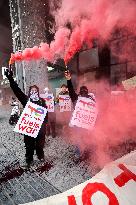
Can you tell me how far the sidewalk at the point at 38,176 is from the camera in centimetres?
508

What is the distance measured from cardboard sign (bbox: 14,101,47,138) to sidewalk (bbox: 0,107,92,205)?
867mm

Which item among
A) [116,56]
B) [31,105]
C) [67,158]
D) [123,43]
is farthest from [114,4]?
[67,158]

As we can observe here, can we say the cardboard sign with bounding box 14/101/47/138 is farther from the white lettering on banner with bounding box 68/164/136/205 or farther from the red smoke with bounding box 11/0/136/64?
the white lettering on banner with bounding box 68/164/136/205

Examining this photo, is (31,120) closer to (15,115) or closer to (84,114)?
(84,114)

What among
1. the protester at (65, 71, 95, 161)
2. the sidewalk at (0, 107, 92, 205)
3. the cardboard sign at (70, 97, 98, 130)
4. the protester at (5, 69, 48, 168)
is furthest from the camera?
the cardboard sign at (70, 97, 98, 130)

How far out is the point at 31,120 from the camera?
6.69 metres

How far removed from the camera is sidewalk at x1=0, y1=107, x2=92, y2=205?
5078 millimetres

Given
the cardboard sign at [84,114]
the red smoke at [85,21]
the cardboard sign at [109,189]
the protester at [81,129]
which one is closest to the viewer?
the cardboard sign at [109,189]

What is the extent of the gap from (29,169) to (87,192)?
10.8 feet

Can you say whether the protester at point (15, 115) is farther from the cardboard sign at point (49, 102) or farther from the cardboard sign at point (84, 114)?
the cardboard sign at point (84, 114)

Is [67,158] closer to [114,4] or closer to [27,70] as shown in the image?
[114,4]

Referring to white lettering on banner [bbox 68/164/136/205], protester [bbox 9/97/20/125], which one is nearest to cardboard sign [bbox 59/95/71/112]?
protester [bbox 9/97/20/125]

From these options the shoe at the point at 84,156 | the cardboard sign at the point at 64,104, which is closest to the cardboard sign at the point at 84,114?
the shoe at the point at 84,156

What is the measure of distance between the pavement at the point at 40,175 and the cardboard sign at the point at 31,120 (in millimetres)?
844
